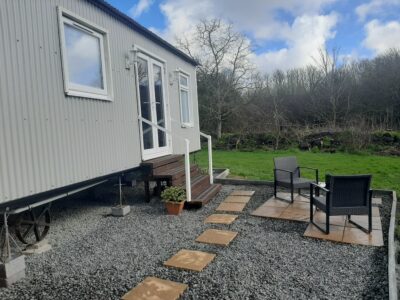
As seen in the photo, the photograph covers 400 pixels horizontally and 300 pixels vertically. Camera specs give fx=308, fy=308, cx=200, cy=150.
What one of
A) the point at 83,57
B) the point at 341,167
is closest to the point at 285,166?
the point at 341,167

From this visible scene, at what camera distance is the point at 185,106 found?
8781 millimetres

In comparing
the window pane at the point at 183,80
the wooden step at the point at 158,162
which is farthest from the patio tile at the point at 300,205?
the window pane at the point at 183,80

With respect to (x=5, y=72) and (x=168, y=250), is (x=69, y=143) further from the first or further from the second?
(x=168, y=250)

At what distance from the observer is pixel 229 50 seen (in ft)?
67.1

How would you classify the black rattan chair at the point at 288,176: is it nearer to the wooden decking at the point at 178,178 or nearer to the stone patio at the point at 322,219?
the stone patio at the point at 322,219

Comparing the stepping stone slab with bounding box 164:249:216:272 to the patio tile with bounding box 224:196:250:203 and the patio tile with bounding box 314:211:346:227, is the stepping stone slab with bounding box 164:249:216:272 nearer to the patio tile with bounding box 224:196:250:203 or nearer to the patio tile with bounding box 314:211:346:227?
the patio tile with bounding box 314:211:346:227

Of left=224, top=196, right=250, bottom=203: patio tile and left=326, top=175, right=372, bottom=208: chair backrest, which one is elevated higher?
left=326, top=175, right=372, bottom=208: chair backrest

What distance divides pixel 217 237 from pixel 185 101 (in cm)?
545

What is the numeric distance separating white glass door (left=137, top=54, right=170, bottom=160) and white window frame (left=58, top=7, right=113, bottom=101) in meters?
1.10

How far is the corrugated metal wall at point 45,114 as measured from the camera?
3236 millimetres

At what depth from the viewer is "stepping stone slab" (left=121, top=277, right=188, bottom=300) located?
260 cm

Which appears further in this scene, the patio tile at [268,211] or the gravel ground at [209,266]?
the patio tile at [268,211]

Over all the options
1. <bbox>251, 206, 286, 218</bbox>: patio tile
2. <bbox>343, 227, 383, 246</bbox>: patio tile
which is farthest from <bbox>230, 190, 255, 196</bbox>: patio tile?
<bbox>343, 227, 383, 246</bbox>: patio tile

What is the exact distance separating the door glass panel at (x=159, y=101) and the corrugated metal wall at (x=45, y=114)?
5.35ft
